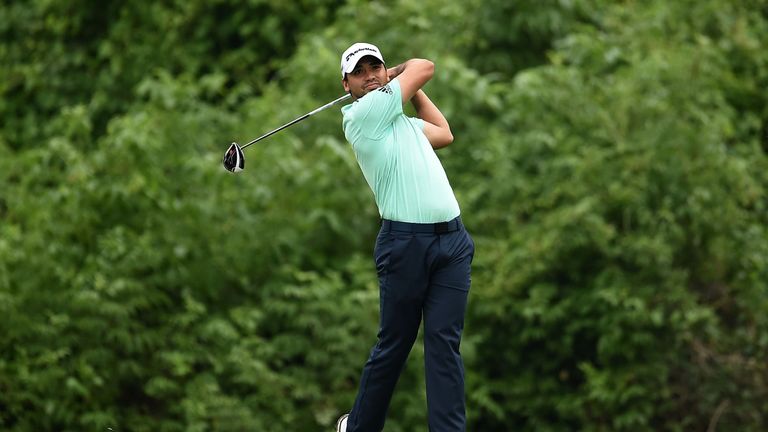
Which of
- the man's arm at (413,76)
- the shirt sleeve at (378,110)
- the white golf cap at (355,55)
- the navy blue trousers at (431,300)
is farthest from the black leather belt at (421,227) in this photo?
the white golf cap at (355,55)

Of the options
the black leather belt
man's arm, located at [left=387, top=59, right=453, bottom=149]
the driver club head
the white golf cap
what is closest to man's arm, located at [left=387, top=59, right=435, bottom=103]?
man's arm, located at [left=387, top=59, right=453, bottom=149]

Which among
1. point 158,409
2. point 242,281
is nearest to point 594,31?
point 242,281

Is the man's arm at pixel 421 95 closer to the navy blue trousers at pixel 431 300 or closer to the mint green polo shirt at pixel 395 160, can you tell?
the mint green polo shirt at pixel 395 160

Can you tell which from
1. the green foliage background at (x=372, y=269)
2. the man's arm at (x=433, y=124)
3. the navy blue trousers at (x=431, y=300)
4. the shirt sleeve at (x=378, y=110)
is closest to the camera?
the shirt sleeve at (x=378, y=110)

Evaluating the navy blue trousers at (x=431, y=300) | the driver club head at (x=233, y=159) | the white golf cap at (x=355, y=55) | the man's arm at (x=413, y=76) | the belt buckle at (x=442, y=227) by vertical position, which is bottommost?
the navy blue trousers at (x=431, y=300)

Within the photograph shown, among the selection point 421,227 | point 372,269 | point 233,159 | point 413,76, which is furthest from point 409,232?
point 372,269

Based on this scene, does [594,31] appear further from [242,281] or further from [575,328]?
[242,281]

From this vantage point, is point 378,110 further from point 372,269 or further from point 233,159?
point 372,269

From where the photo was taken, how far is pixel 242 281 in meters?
8.93

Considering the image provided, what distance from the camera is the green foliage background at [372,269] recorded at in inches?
335

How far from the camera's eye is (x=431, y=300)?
489 centimetres

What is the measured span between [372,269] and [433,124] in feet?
13.1

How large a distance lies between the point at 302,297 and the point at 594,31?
3833mm

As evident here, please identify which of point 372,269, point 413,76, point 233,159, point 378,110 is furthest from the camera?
point 372,269
